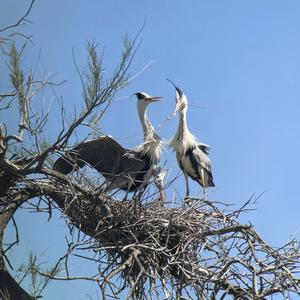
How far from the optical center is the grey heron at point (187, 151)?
6805 millimetres

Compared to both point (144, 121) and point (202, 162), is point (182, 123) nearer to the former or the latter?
point (202, 162)

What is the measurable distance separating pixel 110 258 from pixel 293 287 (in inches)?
49.8

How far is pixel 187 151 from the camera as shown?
22.4ft

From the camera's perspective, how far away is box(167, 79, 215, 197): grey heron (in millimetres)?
6805

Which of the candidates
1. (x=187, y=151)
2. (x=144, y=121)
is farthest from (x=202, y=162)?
(x=144, y=121)

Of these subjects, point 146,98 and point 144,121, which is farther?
point 146,98

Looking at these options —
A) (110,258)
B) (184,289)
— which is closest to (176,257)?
(184,289)

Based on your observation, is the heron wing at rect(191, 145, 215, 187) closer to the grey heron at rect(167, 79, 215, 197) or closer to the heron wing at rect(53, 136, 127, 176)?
the grey heron at rect(167, 79, 215, 197)

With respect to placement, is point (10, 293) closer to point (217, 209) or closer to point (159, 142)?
point (217, 209)

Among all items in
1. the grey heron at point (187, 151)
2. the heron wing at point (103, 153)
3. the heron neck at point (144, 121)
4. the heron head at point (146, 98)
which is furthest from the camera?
the grey heron at point (187, 151)

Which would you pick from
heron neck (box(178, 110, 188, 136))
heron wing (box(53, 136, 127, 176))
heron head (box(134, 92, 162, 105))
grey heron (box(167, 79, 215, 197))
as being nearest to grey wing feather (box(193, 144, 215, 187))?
grey heron (box(167, 79, 215, 197))

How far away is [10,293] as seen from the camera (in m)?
3.66

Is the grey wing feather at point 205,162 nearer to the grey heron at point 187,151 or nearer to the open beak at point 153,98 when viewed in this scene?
the grey heron at point 187,151

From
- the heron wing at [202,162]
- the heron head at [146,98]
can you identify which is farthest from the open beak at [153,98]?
the heron wing at [202,162]
